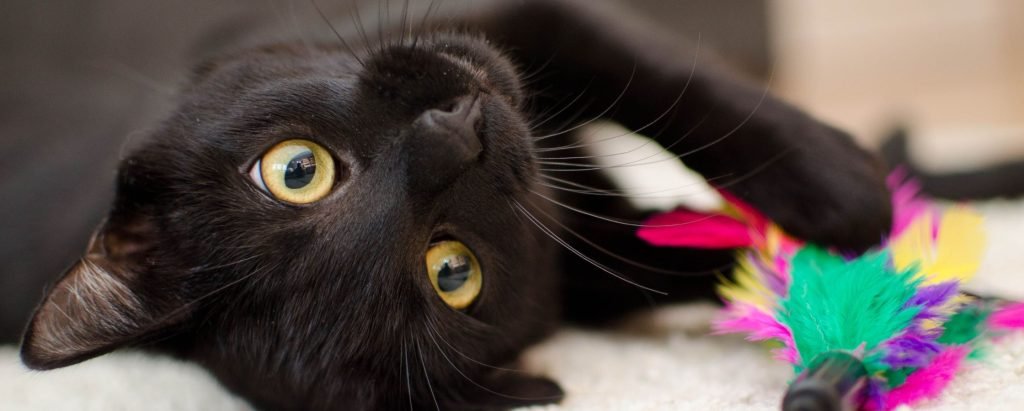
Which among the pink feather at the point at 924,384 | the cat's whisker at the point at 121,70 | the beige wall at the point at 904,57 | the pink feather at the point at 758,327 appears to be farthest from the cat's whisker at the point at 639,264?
the beige wall at the point at 904,57

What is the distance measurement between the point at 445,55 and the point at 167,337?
1.28 ft

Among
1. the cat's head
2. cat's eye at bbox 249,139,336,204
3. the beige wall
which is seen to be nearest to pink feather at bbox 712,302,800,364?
the cat's head

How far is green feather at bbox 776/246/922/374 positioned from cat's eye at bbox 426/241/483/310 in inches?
11.7

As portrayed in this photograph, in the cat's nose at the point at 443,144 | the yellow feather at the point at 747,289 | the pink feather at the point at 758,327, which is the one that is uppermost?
the cat's nose at the point at 443,144

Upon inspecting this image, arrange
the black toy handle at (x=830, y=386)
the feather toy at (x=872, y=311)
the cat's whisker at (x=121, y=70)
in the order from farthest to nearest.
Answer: the cat's whisker at (x=121, y=70) < the feather toy at (x=872, y=311) < the black toy handle at (x=830, y=386)

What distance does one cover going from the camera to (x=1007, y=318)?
2.43ft

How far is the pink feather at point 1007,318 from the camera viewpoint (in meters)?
0.74

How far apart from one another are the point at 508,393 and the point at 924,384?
0.40m

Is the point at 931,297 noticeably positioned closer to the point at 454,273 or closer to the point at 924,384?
the point at 924,384

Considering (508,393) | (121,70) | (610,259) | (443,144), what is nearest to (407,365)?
(508,393)

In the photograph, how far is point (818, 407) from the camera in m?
0.55

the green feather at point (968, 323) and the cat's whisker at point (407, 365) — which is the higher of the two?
the cat's whisker at point (407, 365)

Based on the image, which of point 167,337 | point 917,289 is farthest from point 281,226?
point 917,289

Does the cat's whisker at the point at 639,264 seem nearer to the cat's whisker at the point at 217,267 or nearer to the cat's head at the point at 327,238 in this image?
the cat's head at the point at 327,238
